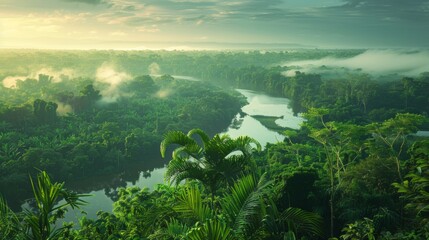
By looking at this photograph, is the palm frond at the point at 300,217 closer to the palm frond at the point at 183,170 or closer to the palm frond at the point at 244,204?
the palm frond at the point at 244,204

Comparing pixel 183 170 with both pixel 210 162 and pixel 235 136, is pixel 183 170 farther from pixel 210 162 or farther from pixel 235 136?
pixel 235 136

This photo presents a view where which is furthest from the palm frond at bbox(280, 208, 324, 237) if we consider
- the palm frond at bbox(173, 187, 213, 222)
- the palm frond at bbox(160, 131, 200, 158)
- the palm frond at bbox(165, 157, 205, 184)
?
the palm frond at bbox(160, 131, 200, 158)

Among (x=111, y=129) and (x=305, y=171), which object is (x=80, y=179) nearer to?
(x=111, y=129)

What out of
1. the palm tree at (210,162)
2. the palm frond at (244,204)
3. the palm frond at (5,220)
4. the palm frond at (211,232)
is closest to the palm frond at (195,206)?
the palm frond at (244,204)

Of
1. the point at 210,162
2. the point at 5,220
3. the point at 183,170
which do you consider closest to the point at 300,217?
the point at 210,162

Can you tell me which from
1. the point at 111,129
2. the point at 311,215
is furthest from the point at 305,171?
the point at 111,129

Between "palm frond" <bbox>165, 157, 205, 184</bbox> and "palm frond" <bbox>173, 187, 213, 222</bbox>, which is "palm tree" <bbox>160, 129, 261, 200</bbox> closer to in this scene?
"palm frond" <bbox>165, 157, 205, 184</bbox>
